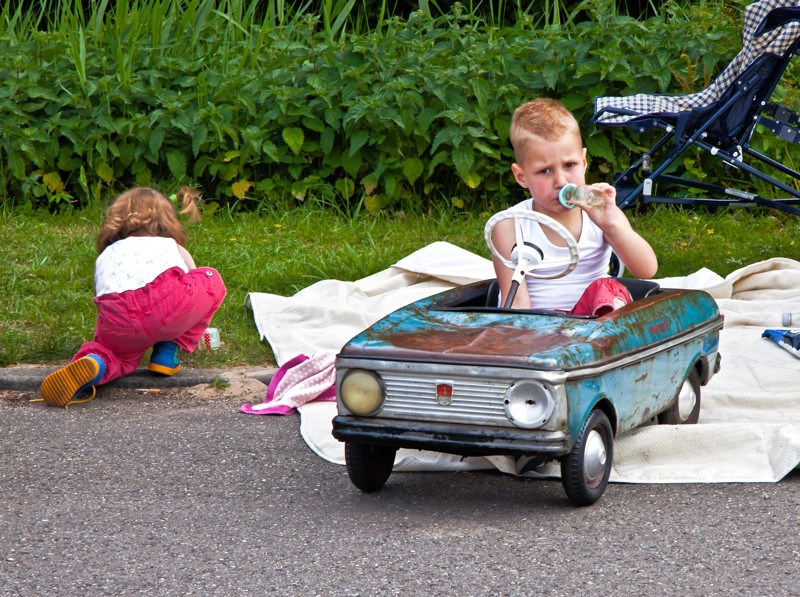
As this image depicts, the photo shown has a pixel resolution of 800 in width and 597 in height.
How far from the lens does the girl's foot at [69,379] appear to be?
4453mm

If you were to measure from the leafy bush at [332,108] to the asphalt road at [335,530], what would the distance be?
3.72m

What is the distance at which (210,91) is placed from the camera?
7645mm

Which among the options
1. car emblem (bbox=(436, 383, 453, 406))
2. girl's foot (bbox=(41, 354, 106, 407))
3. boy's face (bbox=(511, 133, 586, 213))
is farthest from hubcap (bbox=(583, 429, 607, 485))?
girl's foot (bbox=(41, 354, 106, 407))

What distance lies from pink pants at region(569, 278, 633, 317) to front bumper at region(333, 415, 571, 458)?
2.14ft

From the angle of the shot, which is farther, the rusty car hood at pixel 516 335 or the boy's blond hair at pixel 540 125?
the boy's blond hair at pixel 540 125

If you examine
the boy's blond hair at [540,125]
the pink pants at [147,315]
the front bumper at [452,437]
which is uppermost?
the boy's blond hair at [540,125]

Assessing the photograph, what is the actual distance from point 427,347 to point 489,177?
180 inches

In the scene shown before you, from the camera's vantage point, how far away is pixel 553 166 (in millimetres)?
3719

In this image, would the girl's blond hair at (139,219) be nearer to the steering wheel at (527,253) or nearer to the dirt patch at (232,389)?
the dirt patch at (232,389)

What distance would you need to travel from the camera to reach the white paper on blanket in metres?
5.23

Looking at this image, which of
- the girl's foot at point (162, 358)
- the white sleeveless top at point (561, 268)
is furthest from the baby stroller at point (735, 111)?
the girl's foot at point (162, 358)

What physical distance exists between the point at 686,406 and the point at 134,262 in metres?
2.27

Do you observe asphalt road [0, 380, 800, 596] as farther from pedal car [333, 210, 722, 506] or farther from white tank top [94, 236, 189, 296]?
white tank top [94, 236, 189, 296]

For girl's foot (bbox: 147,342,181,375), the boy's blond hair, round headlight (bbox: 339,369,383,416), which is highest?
the boy's blond hair
